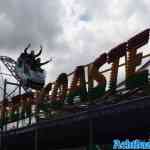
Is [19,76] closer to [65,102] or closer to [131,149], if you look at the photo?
[65,102]

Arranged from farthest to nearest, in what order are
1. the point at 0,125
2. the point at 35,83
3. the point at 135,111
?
1. the point at 35,83
2. the point at 0,125
3. the point at 135,111

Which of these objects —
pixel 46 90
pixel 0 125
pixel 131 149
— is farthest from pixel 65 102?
pixel 0 125

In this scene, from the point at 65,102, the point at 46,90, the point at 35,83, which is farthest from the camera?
the point at 35,83

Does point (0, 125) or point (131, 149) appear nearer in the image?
point (131, 149)

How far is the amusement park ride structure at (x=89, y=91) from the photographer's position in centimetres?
2558

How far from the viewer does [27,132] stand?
34.3 m

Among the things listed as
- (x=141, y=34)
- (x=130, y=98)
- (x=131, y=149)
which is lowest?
(x=131, y=149)

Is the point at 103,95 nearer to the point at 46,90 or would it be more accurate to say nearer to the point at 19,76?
the point at 46,90

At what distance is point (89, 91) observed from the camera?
28.9 m

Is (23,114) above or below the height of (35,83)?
below

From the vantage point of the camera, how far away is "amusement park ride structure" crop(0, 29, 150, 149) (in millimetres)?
25578

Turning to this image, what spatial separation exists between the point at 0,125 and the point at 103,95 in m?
17.1

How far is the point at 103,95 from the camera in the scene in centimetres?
2777

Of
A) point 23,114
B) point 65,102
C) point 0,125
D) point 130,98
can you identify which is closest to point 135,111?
point 130,98
